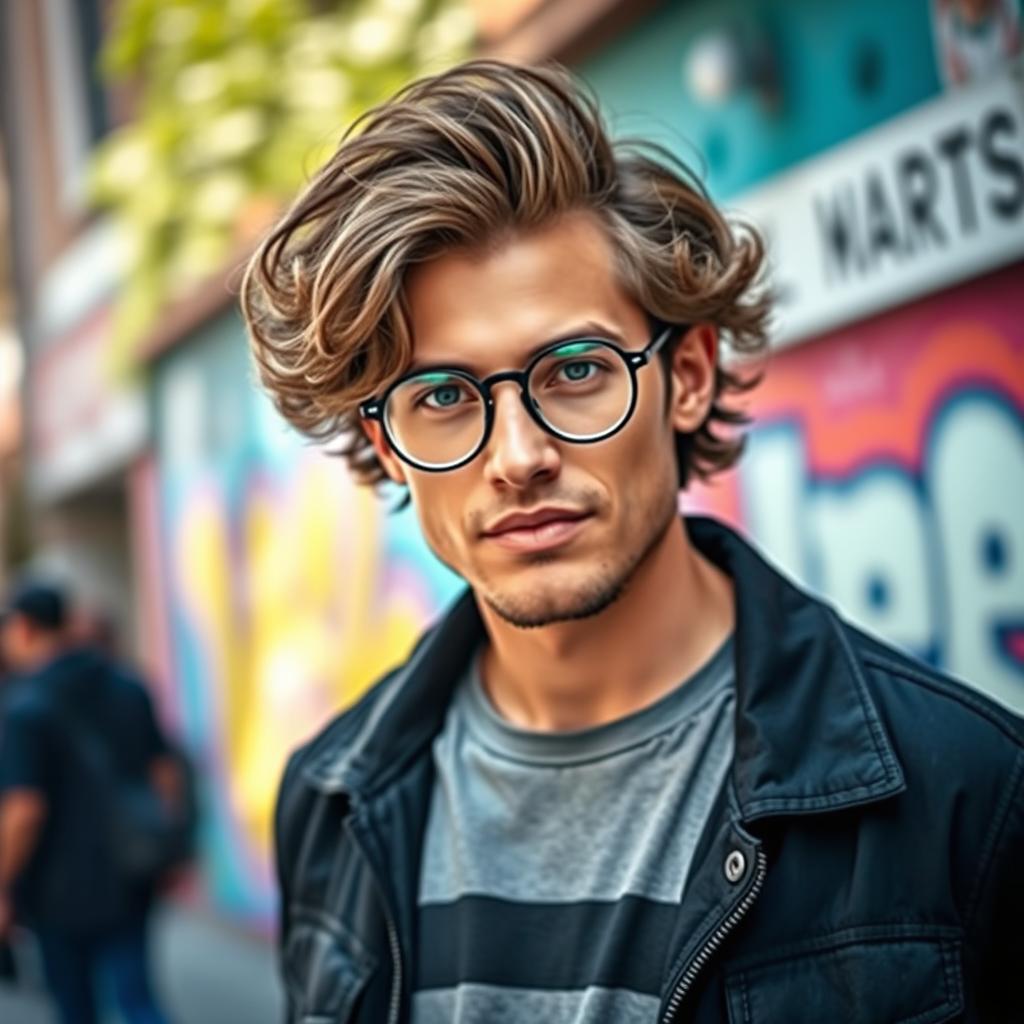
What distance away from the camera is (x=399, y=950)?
7.09ft

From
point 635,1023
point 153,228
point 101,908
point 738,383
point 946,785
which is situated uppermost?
point 153,228

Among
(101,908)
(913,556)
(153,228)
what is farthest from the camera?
(153,228)

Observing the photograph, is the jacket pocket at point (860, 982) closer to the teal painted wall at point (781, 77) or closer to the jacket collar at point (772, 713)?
the jacket collar at point (772, 713)

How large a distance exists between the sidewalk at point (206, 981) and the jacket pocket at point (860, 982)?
17.0 ft

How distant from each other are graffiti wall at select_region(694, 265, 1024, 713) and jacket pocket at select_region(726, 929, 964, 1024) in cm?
180

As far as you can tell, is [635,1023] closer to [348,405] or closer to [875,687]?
[875,687]

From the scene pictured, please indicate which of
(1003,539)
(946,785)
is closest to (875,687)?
(946,785)

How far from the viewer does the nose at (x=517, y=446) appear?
6.61ft

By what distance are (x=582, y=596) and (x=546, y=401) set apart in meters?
0.24

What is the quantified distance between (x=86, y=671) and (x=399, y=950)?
12.4 feet

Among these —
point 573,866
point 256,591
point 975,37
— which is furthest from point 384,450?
point 256,591

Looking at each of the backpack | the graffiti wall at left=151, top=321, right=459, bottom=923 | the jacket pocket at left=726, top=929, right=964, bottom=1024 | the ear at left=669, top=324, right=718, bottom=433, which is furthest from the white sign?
the backpack

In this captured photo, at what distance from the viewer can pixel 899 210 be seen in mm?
3727

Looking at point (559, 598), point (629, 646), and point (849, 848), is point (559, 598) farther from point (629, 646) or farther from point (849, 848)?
point (849, 848)
